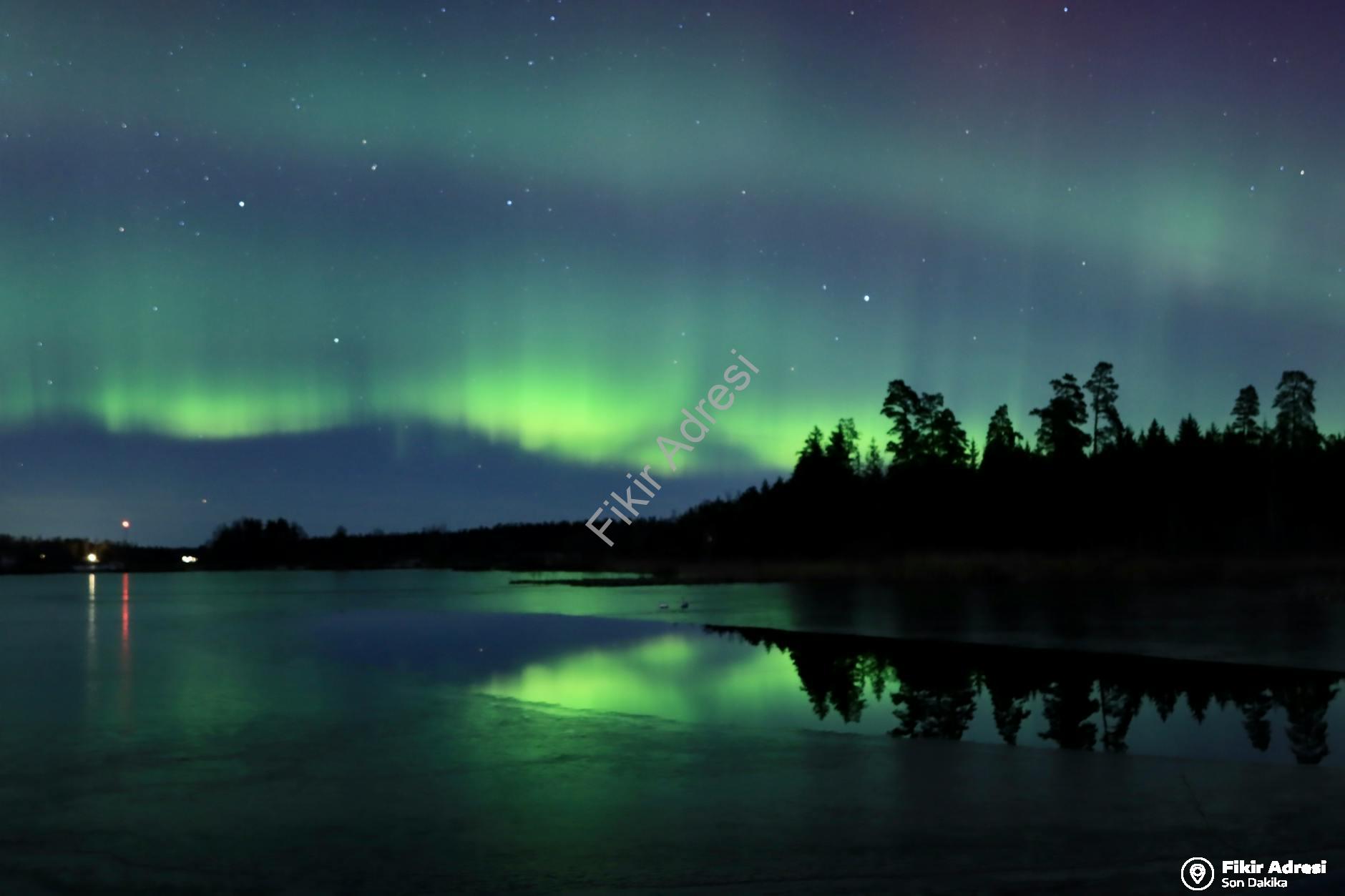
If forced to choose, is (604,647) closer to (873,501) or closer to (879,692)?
(879,692)

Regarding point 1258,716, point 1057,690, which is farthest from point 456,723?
point 1258,716

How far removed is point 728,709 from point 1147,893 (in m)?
10.5

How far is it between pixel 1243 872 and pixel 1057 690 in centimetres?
1182

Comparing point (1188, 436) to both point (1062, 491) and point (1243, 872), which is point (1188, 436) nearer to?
Result: point (1062, 491)

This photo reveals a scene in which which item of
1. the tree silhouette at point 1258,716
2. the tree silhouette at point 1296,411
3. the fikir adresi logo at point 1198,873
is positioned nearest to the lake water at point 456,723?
the tree silhouette at point 1258,716

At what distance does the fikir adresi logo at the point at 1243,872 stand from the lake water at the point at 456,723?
416 cm

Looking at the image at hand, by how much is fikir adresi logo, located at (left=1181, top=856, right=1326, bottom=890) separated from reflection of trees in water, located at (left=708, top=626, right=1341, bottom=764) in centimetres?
574

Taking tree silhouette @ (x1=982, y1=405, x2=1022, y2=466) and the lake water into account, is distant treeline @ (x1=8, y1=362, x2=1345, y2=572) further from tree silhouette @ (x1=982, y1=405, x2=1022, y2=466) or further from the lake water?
the lake water

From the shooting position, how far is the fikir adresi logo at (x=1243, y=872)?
7203mm

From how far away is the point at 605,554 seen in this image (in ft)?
441

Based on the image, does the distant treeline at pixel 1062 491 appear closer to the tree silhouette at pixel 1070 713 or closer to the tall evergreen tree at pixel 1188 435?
the tall evergreen tree at pixel 1188 435

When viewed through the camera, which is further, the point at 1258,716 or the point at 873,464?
the point at 873,464

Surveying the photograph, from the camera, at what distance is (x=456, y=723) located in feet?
49.8

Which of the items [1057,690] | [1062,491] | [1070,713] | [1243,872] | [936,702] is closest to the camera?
[1243,872]
